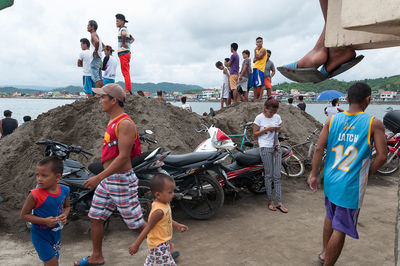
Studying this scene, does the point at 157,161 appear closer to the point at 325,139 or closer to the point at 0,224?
the point at 325,139

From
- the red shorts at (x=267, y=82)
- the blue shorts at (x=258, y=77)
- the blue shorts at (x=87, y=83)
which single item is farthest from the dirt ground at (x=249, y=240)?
the red shorts at (x=267, y=82)

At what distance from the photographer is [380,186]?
6.66 metres

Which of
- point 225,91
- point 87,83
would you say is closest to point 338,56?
point 87,83

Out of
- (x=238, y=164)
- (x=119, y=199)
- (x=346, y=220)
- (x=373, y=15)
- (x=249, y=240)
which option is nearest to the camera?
(x=373, y=15)

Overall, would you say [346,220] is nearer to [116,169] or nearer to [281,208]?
[116,169]

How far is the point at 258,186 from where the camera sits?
5.68m

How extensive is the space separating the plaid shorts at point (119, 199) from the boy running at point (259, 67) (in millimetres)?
7128

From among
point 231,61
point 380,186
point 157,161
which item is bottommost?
point 380,186

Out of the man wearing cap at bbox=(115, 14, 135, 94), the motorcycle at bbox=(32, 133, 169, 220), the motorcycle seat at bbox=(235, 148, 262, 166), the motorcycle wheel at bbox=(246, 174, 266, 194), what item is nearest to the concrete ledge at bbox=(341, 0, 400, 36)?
the motorcycle at bbox=(32, 133, 169, 220)

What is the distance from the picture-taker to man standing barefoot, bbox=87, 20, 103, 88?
6.88 metres

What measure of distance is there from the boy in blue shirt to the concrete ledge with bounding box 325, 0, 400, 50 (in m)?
2.37

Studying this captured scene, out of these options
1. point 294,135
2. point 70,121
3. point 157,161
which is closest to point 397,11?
point 157,161

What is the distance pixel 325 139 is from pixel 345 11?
64.1 inches

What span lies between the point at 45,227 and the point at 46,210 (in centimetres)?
14
